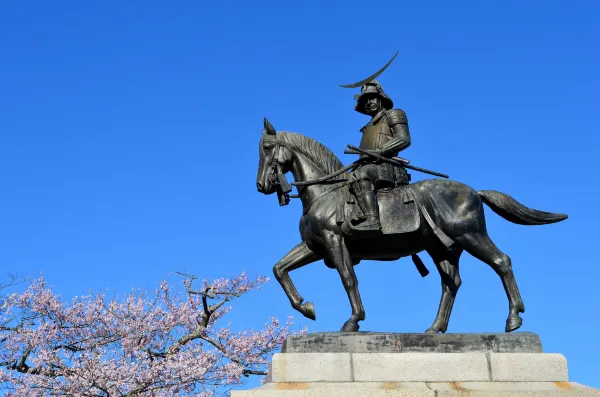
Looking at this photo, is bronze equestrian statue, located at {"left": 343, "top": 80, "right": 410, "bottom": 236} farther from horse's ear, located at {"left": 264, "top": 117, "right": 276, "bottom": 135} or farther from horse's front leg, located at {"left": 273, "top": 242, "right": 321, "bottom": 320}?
horse's ear, located at {"left": 264, "top": 117, "right": 276, "bottom": 135}

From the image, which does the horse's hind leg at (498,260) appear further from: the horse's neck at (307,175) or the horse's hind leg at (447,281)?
the horse's neck at (307,175)

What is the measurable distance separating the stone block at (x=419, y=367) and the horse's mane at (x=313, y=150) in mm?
2568

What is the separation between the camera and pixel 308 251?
8.81 meters

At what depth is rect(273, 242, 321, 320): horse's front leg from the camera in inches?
335

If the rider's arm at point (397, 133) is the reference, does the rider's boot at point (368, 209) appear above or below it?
below

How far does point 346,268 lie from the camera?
27.7 ft

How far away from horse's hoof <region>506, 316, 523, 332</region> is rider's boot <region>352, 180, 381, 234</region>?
5.82 feet

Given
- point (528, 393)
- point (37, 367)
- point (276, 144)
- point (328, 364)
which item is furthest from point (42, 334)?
point (528, 393)

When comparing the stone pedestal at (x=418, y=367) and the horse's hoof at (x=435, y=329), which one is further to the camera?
the horse's hoof at (x=435, y=329)

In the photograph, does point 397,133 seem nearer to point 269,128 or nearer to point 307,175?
point 307,175

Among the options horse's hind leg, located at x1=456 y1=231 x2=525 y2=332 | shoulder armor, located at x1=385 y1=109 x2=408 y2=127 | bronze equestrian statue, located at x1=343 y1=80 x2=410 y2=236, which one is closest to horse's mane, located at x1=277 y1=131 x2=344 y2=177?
bronze equestrian statue, located at x1=343 y1=80 x2=410 y2=236

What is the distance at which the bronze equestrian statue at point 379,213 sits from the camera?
8531mm

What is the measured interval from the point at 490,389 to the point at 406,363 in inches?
33.6

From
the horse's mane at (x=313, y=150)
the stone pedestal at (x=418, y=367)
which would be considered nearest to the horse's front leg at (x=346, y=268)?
the stone pedestal at (x=418, y=367)
